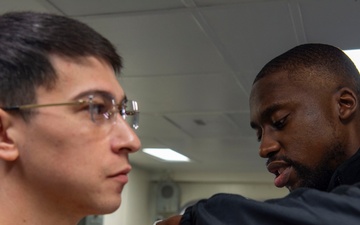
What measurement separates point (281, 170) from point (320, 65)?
33 centimetres

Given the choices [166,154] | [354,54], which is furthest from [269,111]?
[166,154]

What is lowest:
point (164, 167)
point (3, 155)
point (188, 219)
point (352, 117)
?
point (188, 219)

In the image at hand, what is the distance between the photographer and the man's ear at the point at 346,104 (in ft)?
4.15

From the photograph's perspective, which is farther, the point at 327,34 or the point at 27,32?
the point at 327,34

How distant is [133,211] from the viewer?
679cm

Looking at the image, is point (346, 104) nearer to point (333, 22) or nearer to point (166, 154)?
point (333, 22)

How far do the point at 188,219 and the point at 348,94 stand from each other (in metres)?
0.59

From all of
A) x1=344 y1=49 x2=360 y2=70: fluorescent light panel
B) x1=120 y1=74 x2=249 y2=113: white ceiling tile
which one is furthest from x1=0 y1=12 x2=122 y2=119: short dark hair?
x1=120 y1=74 x2=249 y2=113: white ceiling tile

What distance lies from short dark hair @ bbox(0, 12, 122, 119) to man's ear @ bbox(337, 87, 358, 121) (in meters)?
0.70

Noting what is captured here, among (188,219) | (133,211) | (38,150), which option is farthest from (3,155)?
(133,211)

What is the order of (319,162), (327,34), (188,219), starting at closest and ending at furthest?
(188,219) → (319,162) → (327,34)

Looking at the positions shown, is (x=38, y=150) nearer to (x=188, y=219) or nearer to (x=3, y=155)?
(x=3, y=155)

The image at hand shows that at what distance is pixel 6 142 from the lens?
0.87 metres

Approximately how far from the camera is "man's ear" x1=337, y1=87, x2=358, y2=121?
127 centimetres
